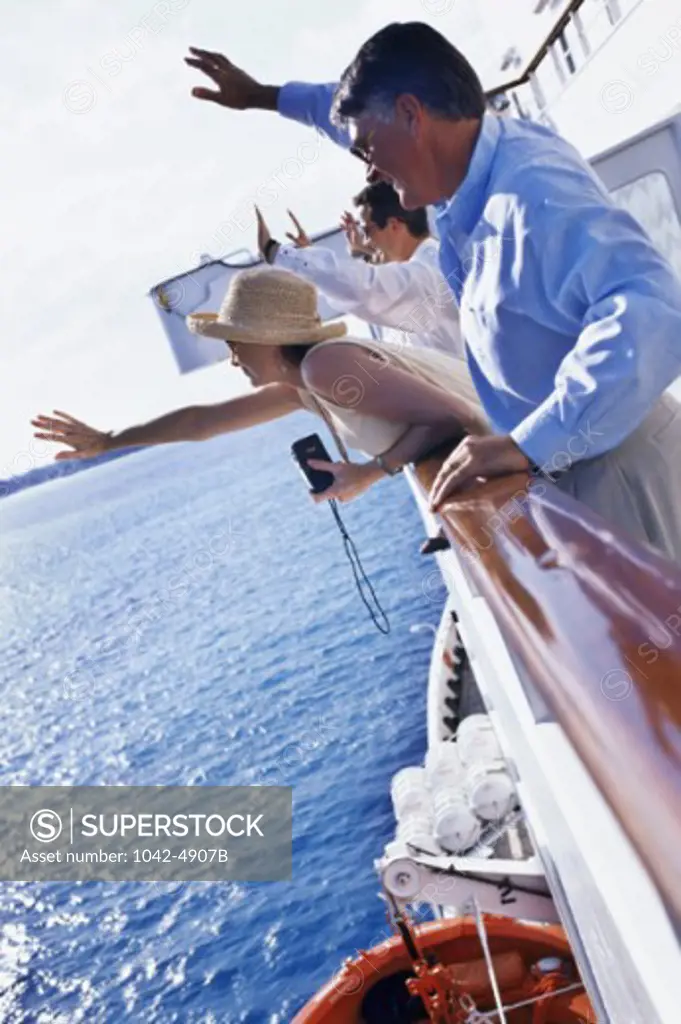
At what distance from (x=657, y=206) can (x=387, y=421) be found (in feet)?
6.39

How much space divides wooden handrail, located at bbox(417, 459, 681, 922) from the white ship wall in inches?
128

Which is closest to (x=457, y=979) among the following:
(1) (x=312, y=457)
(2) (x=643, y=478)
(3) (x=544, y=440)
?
(1) (x=312, y=457)

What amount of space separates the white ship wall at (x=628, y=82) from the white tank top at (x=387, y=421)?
1.87 meters

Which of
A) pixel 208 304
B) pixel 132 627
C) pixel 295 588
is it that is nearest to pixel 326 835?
pixel 208 304

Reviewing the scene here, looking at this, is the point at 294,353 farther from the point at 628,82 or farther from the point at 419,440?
the point at 628,82

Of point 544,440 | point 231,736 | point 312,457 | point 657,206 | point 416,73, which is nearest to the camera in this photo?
point 544,440

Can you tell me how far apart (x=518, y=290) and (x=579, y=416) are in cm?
26

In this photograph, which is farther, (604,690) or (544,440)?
(544,440)

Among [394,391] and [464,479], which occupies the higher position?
[394,391]

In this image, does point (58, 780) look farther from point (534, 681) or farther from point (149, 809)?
point (534, 681)

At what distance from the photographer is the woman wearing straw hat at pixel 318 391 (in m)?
2.36

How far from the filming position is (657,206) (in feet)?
12.3

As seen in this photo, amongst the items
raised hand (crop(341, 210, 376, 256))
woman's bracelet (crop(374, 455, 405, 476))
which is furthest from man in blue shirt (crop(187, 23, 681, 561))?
raised hand (crop(341, 210, 376, 256))

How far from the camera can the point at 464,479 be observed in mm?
1367
